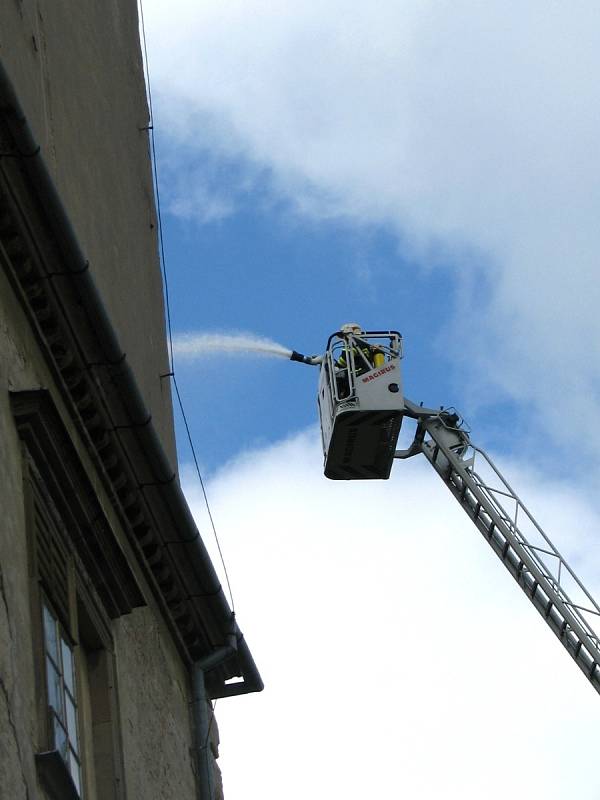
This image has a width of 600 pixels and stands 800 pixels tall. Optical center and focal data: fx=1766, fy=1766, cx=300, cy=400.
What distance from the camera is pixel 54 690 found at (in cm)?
820

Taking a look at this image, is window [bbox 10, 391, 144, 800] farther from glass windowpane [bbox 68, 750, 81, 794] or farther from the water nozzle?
the water nozzle

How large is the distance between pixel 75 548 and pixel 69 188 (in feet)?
11.3

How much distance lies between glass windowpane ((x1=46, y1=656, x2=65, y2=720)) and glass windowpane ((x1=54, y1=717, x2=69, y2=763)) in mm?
56

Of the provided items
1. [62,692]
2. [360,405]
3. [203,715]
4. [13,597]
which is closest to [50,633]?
[62,692]

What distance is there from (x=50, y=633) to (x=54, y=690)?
0.31 m

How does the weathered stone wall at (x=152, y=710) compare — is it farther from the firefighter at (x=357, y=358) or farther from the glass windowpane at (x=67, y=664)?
the firefighter at (x=357, y=358)

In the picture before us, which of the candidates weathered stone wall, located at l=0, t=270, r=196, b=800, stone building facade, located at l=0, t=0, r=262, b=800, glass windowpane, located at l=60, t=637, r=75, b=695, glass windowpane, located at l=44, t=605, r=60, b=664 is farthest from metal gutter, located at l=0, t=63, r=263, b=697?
glass windowpane, located at l=44, t=605, r=60, b=664

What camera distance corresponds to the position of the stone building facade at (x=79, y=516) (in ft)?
26.0

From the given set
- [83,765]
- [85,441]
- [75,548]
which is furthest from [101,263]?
[83,765]

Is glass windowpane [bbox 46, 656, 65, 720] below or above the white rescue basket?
below

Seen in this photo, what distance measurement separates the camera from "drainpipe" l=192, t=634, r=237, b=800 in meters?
11.0

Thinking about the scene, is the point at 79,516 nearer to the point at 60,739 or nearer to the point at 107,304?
the point at 60,739

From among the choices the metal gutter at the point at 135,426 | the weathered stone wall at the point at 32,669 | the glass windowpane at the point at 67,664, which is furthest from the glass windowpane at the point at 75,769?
the metal gutter at the point at 135,426

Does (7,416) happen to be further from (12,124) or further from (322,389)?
(322,389)
